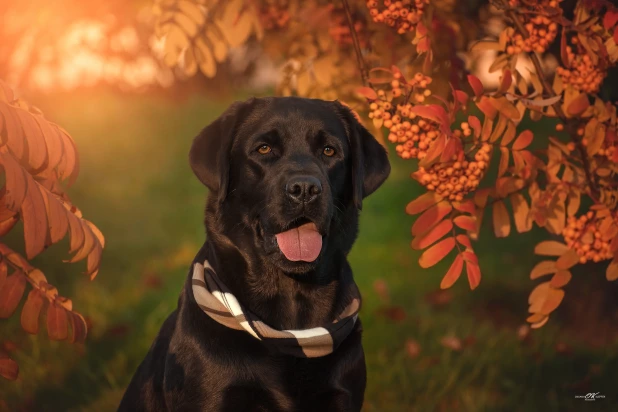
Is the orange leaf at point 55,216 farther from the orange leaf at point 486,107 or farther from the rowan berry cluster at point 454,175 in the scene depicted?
the orange leaf at point 486,107

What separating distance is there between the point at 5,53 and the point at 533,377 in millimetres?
4006

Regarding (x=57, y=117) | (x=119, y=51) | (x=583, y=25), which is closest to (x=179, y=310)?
(x=583, y=25)

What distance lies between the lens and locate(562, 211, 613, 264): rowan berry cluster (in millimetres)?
3646

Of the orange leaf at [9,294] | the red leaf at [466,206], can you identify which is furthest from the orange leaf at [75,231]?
the red leaf at [466,206]

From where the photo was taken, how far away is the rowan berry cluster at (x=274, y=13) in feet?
15.3

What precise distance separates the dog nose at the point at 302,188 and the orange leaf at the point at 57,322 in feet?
3.44

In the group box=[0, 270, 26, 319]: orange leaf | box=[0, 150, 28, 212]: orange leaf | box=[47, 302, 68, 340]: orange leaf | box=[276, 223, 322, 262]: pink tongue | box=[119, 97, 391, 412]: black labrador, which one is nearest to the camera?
box=[0, 150, 28, 212]: orange leaf

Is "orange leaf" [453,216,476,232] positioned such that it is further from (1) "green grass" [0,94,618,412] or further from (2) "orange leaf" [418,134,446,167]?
(1) "green grass" [0,94,618,412]

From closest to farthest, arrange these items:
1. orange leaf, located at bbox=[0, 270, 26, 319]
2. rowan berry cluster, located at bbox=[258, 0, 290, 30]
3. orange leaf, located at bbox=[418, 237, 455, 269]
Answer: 1. orange leaf, located at bbox=[0, 270, 26, 319]
2. orange leaf, located at bbox=[418, 237, 455, 269]
3. rowan berry cluster, located at bbox=[258, 0, 290, 30]

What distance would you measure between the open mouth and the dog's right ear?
34 centimetres

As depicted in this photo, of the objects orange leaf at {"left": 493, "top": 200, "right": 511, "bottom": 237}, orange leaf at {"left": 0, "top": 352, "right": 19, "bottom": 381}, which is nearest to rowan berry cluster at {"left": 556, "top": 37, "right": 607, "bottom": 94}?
orange leaf at {"left": 493, "top": 200, "right": 511, "bottom": 237}

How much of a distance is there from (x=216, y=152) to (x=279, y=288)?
0.69 metres

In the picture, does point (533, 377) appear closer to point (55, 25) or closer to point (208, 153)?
point (208, 153)

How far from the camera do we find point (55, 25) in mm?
4168
